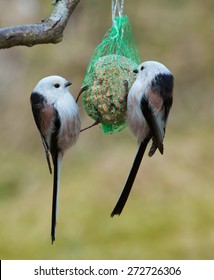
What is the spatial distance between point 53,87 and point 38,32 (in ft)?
2.54

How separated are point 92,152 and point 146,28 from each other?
1.45 metres

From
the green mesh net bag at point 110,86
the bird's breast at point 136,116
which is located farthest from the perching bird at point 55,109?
the bird's breast at point 136,116

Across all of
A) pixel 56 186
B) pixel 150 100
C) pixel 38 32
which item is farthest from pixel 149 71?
pixel 38 32

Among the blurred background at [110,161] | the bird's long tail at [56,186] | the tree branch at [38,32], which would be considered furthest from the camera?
the blurred background at [110,161]

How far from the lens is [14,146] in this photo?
25.1 feet

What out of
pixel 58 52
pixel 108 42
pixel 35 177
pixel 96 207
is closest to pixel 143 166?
pixel 96 207

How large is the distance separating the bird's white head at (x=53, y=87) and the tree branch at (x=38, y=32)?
1.79 feet

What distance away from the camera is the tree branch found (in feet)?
7.13

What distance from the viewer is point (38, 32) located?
7.55ft

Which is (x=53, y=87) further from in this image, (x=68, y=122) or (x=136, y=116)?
(x=136, y=116)

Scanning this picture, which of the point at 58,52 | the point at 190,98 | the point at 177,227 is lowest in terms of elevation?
the point at 177,227

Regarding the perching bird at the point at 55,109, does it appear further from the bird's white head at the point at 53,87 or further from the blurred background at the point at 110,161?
the blurred background at the point at 110,161

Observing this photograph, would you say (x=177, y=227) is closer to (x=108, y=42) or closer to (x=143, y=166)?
A: (x=143, y=166)

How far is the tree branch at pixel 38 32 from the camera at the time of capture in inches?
85.5
